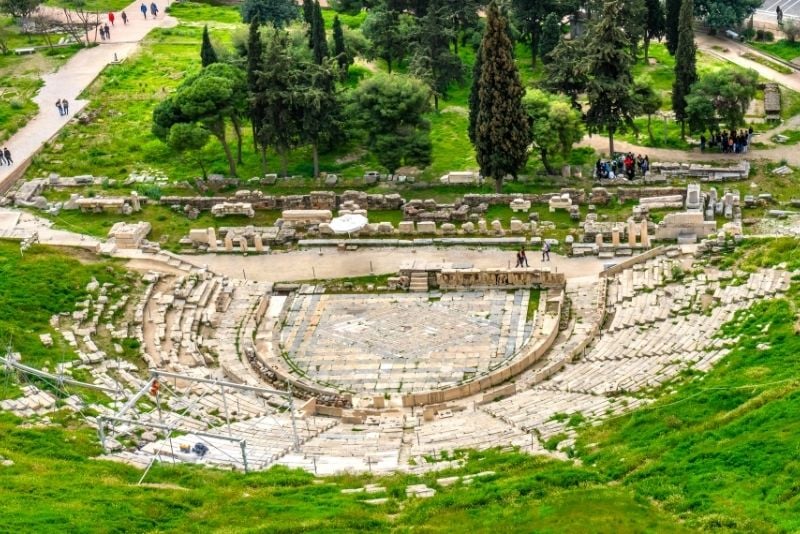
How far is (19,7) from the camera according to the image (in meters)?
110

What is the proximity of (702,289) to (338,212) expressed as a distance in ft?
78.1

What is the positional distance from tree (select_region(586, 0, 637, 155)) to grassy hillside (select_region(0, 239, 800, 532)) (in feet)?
104

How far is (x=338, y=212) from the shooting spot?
74.5m

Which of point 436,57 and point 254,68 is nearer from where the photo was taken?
point 254,68

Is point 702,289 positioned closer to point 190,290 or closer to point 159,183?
point 190,290

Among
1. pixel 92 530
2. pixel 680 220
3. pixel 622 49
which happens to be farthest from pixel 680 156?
pixel 92 530

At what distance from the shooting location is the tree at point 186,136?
77.6m

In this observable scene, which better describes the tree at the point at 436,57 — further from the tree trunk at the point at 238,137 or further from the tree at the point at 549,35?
the tree trunk at the point at 238,137

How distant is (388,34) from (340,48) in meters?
5.22

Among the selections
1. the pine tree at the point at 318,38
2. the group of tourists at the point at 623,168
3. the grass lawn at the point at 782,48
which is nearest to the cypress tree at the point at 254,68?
the pine tree at the point at 318,38

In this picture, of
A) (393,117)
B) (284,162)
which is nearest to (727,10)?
(393,117)

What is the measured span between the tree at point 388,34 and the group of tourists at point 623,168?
983 inches

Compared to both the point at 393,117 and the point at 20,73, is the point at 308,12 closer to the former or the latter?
the point at 20,73

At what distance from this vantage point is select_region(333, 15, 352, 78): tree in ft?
303
